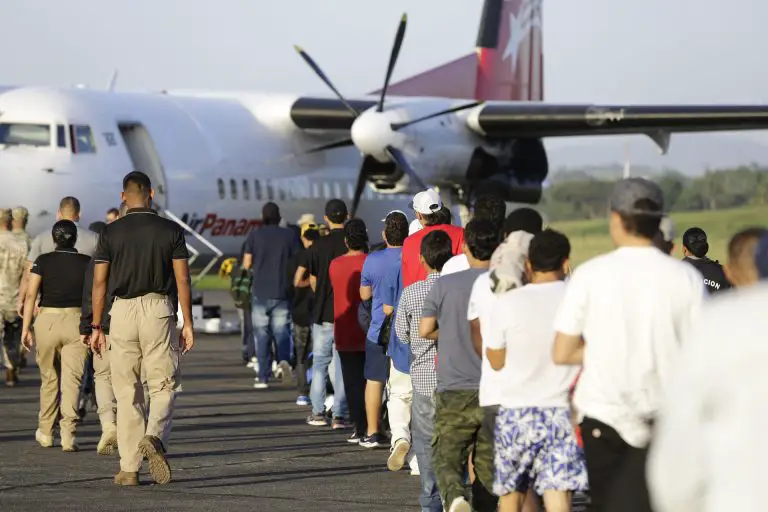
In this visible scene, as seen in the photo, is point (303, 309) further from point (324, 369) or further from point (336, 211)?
point (336, 211)

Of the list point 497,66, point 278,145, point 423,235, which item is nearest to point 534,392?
point 423,235

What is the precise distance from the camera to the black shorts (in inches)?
394

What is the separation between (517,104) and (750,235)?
774 inches

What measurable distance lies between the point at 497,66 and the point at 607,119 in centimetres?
662

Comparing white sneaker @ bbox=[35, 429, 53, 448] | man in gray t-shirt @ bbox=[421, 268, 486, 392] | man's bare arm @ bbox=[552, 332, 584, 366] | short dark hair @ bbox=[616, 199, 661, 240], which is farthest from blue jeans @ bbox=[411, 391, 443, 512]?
white sneaker @ bbox=[35, 429, 53, 448]

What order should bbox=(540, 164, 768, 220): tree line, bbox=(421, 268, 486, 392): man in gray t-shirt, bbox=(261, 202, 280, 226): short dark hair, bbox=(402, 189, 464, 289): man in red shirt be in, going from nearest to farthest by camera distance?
1. bbox=(421, 268, 486, 392): man in gray t-shirt
2. bbox=(402, 189, 464, 289): man in red shirt
3. bbox=(540, 164, 768, 220): tree line
4. bbox=(261, 202, 280, 226): short dark hair

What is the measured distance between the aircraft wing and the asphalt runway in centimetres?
1072

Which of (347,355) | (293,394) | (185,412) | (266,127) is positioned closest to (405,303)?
(347,355)

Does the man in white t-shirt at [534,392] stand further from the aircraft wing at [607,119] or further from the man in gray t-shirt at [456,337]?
the aircraft wing at [607,119]

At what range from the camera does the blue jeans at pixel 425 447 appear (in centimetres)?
712

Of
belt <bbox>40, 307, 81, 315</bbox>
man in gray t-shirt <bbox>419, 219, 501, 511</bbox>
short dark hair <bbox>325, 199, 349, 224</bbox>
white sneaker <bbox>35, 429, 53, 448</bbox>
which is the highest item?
short dark hair <bbox>325, 199, 349, 224</bbox>

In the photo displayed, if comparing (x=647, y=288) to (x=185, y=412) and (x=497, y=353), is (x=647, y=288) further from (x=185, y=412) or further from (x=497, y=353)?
(x=185, y=412)

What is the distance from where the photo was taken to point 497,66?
95.3 ft

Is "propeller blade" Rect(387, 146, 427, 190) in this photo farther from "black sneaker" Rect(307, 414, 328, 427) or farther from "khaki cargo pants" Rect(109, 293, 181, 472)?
"khaki cargo pants" Rect(109, 293, 181, 472)
